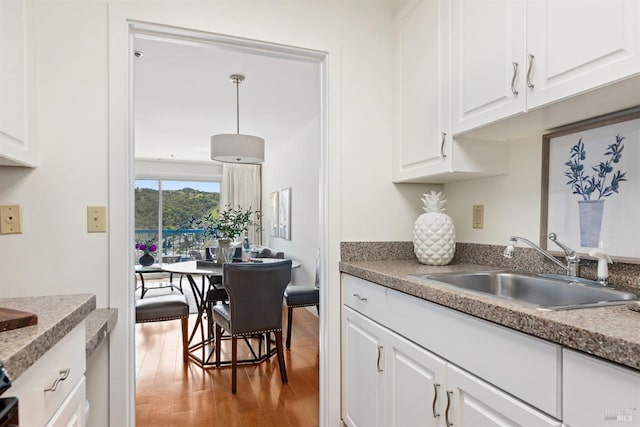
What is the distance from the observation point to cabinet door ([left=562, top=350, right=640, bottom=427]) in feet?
2.12

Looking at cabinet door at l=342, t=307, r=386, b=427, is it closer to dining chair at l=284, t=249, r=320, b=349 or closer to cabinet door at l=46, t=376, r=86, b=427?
cabinet door at l=46, t=376, r=86, b=427

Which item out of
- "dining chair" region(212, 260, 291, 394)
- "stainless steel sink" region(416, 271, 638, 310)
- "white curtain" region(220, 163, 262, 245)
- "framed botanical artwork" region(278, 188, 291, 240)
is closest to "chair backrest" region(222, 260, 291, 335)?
"dining chair" region(212, 260, 291, 394)

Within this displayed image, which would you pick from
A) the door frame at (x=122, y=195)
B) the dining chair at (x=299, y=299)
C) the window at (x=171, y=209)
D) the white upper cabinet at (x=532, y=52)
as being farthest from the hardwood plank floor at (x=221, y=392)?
the window at (x=171, y=209)

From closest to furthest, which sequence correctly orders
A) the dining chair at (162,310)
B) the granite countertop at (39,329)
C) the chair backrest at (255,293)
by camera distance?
the granite countertop at (39,329), the chair backrest at (255,293), the dining chair at (162,310)

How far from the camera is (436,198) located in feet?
6.18

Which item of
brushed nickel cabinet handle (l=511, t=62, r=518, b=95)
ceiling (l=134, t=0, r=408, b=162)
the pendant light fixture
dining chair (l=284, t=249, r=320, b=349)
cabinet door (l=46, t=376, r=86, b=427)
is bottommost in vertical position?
dining chair (l=284, t=249, r=320, b=349)

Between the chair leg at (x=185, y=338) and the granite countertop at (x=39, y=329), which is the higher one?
the granite countertop at (x=39, y=329)

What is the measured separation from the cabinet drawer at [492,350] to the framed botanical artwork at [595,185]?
2.12 feet

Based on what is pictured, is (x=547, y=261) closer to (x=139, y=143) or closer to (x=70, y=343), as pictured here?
(x=70, y=343)

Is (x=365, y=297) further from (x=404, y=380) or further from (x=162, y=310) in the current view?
(x=162, y=310)

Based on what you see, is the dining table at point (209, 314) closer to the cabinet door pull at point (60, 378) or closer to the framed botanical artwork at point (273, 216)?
the cabinet door pull at point (60, 378)

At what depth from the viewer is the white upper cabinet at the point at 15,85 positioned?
1.22m

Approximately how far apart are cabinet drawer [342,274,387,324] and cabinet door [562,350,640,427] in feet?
2.63

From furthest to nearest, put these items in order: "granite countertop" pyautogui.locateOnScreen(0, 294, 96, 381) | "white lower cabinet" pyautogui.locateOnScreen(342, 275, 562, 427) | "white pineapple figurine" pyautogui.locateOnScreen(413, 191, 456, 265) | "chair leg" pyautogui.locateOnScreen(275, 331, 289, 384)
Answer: "chair leg" pyautogui.locateOnScreen(275, 331, 289, 384) < "white pineapple figurine" pyautogui.locateOnScreen(413, 191, 456, 265) < "white lower cabinet" pyautogui.locateOnScreen(342, 275, 562, 427) < "granite countertop" pyautogui.locateOnScreen(0, 294, 96, 381)
